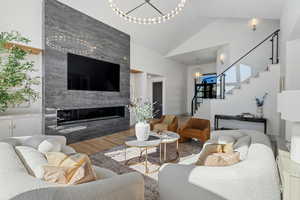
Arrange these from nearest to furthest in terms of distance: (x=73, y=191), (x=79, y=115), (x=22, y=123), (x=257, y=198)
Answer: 1. (x=73, y=191)
2. (x=257, y=198)
3. (x=22, y=123)
4. (x=79, y=115)

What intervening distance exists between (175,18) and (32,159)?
5.95 m

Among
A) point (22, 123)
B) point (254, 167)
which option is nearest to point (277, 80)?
point (254, 167)

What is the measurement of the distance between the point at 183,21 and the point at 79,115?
16.7 ft

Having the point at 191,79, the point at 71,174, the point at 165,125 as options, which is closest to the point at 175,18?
the point at 165,125

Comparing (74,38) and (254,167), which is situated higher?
(74,38)

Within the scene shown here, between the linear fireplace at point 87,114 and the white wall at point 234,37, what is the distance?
14.8 ft

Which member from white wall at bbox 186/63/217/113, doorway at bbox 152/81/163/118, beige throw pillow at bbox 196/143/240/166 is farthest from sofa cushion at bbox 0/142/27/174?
white wall at bbox 186/63/217/113

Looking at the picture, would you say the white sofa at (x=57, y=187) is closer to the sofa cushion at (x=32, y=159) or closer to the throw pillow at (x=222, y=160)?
the sofa cushion at (x=32, y=159)

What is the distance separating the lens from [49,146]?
1901 mm

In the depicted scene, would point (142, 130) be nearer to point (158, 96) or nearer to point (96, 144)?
point (96, 144)

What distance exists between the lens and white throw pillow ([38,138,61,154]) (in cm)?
187

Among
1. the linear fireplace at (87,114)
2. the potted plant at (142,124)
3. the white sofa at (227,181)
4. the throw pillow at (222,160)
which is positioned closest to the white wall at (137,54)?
the linear fireplace at (87,114)

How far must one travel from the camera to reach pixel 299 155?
1611mm

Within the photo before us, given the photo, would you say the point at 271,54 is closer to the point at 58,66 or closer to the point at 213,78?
the point at 213,78
